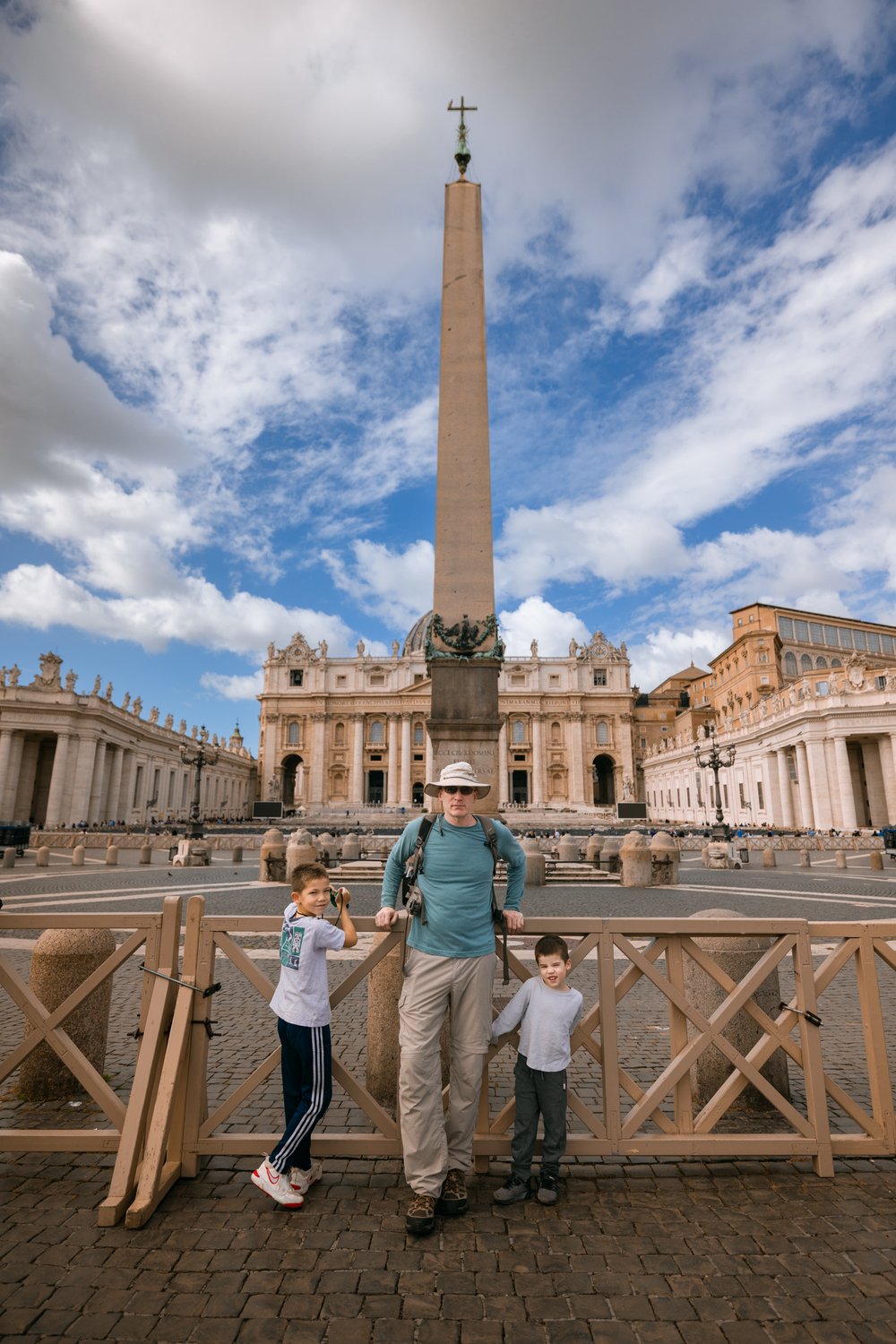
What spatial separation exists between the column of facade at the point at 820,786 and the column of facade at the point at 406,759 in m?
45.7

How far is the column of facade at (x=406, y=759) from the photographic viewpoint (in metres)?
76.8

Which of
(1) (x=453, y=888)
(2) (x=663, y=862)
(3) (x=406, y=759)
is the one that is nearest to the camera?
(1) (x=453, y=888)

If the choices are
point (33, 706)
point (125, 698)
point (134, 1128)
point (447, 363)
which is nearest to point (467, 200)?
point (447, 363)

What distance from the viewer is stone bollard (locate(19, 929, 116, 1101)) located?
4.38 metres

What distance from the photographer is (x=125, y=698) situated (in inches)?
2007

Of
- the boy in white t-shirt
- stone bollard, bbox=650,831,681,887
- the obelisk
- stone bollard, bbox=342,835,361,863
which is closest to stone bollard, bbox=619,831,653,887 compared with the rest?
stone bollard, bbox=650,831,681,887

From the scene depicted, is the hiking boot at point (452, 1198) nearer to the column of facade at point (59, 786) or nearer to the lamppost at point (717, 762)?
the lamppost at point (717, 762)

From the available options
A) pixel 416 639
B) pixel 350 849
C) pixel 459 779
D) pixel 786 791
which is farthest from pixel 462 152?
pixel 416 639

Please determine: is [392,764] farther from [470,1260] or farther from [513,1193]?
[470,1260]

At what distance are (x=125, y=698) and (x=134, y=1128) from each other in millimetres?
52720

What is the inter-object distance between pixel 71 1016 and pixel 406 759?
7361 centimetres

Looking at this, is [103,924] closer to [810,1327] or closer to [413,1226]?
[413,1226]

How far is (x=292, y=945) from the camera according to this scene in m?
3.19

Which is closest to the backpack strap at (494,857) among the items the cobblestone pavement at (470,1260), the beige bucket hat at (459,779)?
the beige bucket hat at (459,779)
